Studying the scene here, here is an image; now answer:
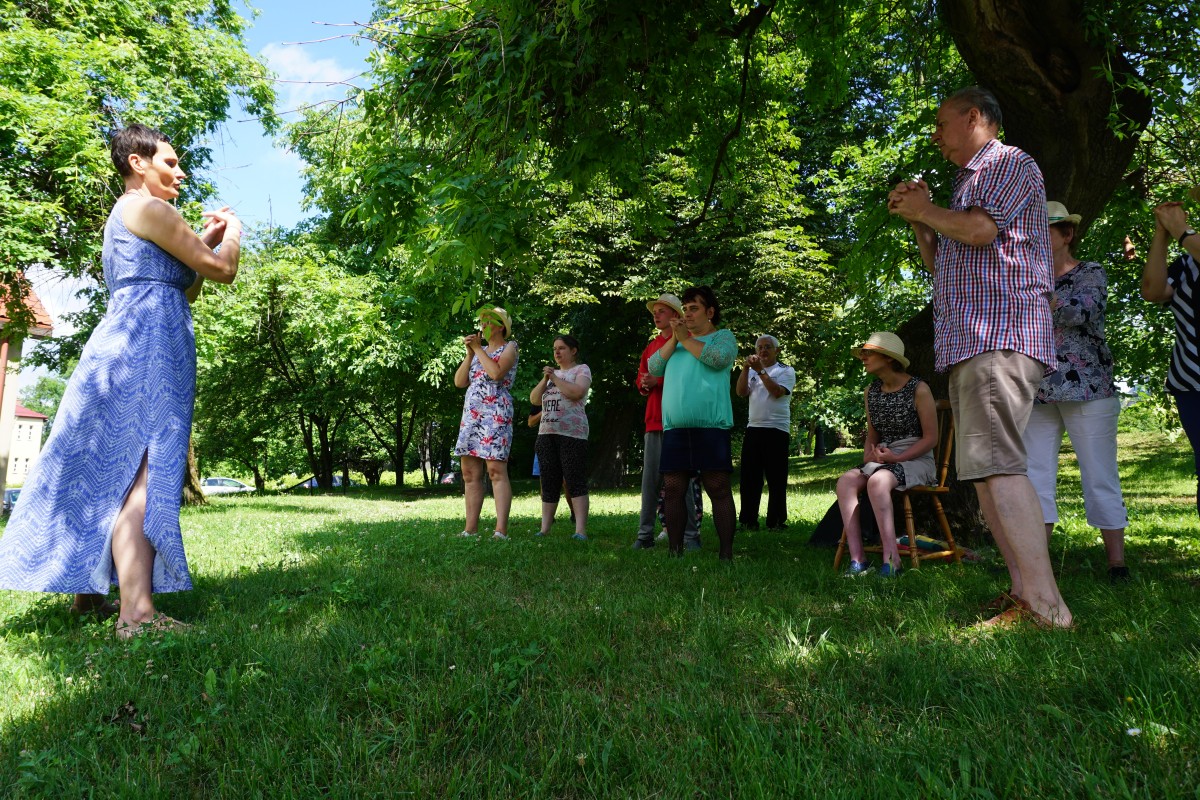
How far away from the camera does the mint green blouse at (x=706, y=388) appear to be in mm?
5668

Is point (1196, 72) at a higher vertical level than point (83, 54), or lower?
lower

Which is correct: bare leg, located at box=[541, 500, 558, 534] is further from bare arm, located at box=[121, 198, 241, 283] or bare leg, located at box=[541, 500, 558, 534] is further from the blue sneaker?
bare arm, located at box=[121, 198, 241, 283]

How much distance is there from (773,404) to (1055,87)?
408cm

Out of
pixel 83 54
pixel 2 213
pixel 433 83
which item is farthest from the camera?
pixel 83 54

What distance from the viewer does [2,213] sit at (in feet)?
30.2

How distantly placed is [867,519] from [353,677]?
467 cm

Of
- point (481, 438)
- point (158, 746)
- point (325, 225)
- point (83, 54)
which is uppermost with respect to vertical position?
point (325, 225)

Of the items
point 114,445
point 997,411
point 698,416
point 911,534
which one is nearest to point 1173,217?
point 997,411

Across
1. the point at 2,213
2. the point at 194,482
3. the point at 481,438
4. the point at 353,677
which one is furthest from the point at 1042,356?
the point at 194,482

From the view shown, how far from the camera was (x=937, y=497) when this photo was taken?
5.36m

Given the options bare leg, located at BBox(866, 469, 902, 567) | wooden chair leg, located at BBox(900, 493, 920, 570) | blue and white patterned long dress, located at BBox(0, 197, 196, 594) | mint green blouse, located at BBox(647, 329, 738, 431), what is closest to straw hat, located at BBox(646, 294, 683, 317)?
mint green blouse, located at BBox(647, 329, 738, 431)

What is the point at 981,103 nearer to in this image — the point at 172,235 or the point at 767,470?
the point at 172,235

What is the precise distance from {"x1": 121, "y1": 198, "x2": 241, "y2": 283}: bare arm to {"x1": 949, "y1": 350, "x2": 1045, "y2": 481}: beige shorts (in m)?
3.49

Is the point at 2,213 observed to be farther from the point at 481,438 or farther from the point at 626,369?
the point at 626,369
